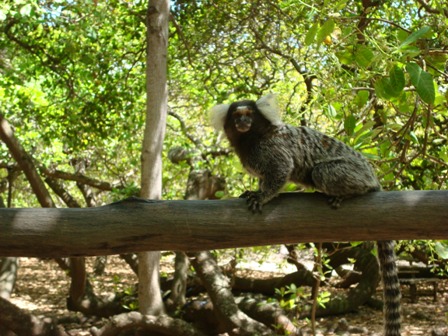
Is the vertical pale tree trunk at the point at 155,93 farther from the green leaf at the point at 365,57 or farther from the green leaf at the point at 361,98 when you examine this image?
the green leaf at the point at 365,57

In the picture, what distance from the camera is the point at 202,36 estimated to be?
7777 mm

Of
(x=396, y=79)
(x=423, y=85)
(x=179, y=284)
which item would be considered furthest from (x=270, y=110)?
(x=179, y=284)

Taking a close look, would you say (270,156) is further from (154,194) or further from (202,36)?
(202,36)

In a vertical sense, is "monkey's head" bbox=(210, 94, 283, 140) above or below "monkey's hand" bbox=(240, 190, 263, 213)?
Answer: above

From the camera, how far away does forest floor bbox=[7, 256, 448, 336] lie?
25.7ft

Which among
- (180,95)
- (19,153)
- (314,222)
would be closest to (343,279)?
(180,95)

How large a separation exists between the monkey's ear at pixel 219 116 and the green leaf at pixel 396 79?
52.0 inches

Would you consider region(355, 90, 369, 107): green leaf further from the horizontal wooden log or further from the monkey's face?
the horizontal wooden log

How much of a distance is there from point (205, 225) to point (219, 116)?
1.64 metres

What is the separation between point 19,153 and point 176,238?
196 inches

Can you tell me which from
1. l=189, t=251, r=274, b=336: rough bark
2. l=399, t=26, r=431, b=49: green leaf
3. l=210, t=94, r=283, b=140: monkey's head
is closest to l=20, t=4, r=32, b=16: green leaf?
l=210, t=94, r=283, b=140: monkey's head

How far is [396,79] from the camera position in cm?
317

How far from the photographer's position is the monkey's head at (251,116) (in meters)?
3.79

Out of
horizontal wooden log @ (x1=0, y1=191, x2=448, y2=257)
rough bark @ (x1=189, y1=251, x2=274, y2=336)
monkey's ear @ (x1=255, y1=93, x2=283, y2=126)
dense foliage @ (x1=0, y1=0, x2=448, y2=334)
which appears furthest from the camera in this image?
rough bark @ (x1=189, y1=251, x2=274, y2=336)
